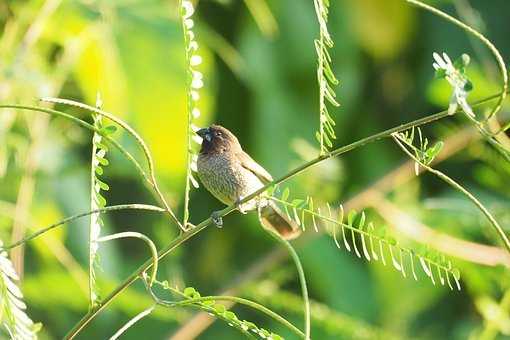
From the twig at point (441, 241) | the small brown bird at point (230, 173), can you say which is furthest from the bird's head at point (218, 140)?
the twig at point (441, 241)

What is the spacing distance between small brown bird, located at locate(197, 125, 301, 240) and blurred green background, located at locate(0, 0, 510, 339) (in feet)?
0.63

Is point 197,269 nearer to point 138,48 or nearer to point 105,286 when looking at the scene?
point 138,48

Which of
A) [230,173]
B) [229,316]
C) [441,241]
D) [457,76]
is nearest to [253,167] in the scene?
[230,173]

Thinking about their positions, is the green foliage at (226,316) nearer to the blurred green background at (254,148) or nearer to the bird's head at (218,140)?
the blurred green background at (254,148)

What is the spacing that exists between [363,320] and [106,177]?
1257 mm

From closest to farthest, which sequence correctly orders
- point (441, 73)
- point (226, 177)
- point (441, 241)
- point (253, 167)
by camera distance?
point (441, 73)
point (226, 177)
point (253, 167)
point (441, 241)

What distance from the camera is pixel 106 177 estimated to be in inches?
189

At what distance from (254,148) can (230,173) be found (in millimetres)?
2010

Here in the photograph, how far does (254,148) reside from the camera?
503 centimetres

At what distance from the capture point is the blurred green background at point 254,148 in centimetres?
347

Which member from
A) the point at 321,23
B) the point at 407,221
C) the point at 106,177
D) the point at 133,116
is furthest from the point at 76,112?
the point at 321,23

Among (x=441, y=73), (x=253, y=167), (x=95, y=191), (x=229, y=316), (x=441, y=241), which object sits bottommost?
(x=441, y=241)

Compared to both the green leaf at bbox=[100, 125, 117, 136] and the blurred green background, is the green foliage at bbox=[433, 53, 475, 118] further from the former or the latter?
the blurred green background

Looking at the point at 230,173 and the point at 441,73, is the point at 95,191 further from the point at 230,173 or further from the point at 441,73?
the point at 230,173
